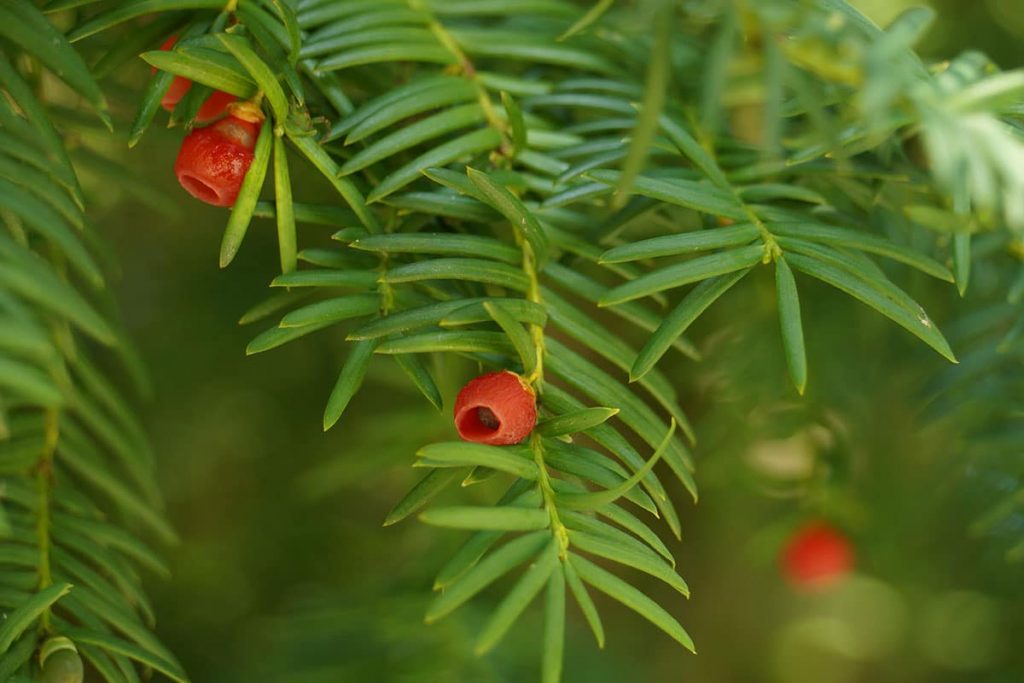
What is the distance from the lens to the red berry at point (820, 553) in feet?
2.83

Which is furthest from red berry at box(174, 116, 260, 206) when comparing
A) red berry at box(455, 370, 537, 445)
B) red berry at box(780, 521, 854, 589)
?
red berry at box(780, 521, 854, 589)

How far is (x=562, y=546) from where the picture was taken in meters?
0.42

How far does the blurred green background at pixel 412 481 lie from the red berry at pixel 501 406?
310mm

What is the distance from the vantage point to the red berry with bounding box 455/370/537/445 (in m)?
0.44

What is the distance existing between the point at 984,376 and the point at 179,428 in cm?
72

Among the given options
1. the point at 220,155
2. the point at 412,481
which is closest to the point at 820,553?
the point at 412,481

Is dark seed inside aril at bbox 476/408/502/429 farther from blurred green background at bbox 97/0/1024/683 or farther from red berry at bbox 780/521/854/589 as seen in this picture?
red berry at bbox 780/521/854/589

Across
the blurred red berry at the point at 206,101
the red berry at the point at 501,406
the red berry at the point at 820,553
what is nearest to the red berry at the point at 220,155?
the blurred red berry at the point at 206,101

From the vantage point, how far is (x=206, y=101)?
521 mm

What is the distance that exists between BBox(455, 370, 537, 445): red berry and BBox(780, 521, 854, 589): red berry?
1.62 ft

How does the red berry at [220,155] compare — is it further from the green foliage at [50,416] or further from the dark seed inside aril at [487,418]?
the dark seed inside aril at [487,418]

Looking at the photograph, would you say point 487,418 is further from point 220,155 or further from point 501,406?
point 220,155

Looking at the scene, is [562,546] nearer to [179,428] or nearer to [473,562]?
[473,562]

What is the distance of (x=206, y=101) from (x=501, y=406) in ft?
0.77
